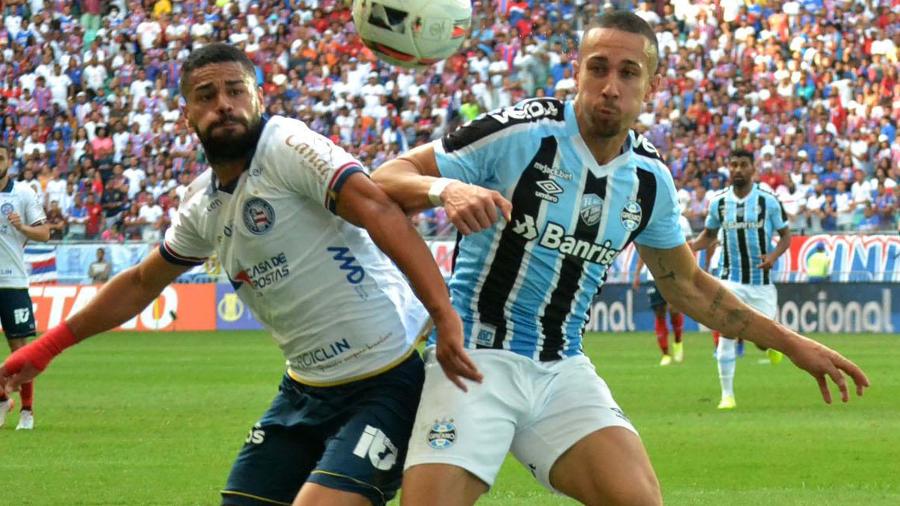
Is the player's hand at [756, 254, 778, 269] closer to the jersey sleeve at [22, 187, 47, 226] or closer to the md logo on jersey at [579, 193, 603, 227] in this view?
the jersey sleeve at [22, 187, 47, 226]

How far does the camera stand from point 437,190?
4.90 metres

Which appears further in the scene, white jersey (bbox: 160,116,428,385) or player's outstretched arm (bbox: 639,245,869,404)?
player's outstretched arm (bbox: 639,245,869,404)

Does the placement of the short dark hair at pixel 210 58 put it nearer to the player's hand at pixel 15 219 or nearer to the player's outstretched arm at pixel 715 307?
the player's outstretched arm at pixel 715 307

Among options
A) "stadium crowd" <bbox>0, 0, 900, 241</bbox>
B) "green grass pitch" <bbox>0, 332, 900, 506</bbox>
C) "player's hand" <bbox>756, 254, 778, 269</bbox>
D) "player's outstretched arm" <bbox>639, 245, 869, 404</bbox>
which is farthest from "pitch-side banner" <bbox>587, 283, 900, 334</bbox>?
"player's outstretched arm" <bbox>639, 245, 869, 404</bbox>

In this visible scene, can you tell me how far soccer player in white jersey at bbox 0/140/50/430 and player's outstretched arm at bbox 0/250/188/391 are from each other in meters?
7.65

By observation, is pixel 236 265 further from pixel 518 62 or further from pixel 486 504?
pixel 518 62

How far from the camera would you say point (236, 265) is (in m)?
5.76

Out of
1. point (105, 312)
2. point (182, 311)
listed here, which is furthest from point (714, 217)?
point (182, 311)

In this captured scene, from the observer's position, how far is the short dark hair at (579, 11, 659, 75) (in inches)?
220

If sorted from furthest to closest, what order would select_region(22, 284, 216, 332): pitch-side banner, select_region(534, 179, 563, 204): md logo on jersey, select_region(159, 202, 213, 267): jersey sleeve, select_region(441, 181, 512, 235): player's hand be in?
1. select_region(22, 284, 216, 332): pitch-side banner
2. select_region(159, 202, 213, 267): jersey sleeve
3. select_region(534, 179, 563, 204): md logo on jersey
4. select_region(441, 181, 512, 235): player's hand

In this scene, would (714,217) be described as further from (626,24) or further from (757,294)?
(626,24)

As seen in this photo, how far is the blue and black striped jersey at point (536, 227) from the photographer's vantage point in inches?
219

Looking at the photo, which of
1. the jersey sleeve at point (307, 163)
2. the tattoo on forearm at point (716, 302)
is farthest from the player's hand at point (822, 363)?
the jersey sleeve at point (307, 163)

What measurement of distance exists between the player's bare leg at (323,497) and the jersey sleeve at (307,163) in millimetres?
968
